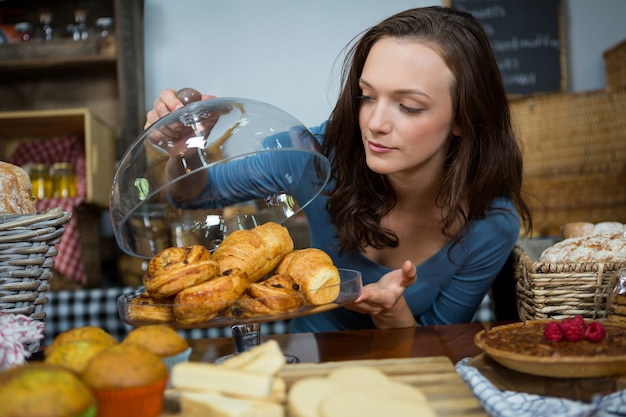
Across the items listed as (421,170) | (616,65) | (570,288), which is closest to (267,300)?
(570,288)

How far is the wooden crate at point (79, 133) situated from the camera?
2.65 metres

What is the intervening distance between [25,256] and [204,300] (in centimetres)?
33

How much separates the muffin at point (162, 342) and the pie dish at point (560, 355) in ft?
1.42

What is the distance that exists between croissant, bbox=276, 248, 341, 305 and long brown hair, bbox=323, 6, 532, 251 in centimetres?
48

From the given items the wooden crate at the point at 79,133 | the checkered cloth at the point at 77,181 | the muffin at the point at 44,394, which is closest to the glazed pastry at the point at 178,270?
the muffin at the point at 44,394

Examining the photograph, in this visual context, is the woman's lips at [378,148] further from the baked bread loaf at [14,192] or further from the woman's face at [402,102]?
the baked bread loaf at [14,192]

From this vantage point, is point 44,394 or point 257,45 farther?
point 257,45

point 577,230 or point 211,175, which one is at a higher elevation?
point 211,175

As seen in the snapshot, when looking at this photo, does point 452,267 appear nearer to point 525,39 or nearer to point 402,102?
point 402,102

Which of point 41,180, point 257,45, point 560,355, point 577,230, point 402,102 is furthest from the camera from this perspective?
point 257,45

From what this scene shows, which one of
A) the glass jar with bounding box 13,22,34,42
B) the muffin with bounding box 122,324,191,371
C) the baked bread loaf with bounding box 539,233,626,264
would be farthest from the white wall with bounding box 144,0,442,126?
the muffin with bounding box 122,324,191,371

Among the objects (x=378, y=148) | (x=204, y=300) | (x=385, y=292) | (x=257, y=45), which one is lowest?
(x=385, y=292)

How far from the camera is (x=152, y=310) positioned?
0.93 metres

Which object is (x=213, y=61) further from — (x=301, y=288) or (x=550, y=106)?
(x=301, y=288)
